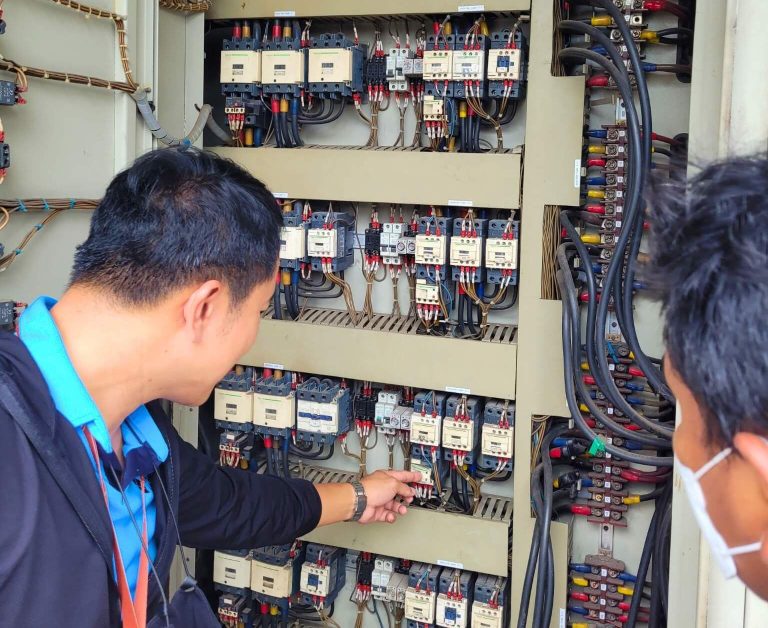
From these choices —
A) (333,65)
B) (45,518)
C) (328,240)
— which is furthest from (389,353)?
(45,518)

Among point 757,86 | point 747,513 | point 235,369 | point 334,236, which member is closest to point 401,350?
point 334,236

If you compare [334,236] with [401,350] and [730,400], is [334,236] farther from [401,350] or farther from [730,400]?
[730,400]

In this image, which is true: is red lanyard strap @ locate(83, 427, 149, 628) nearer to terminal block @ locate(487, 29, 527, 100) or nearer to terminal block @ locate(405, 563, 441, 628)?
terminal block @ locate(405, 563, 441, 628)

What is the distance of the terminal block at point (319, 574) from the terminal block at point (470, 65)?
1.36m

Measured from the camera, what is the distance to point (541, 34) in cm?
189

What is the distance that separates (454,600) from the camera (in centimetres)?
207

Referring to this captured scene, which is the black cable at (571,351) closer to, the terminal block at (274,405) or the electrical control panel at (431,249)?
the electrical control panel at (431,249)

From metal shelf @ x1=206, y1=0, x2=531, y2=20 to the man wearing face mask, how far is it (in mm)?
1352

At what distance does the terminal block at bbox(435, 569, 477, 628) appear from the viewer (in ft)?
6.77

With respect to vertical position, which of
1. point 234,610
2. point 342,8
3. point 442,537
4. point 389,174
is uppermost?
point 342,8

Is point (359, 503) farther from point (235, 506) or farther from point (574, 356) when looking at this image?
point (574, 356)

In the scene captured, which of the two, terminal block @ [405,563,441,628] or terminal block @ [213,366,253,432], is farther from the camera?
terminal block @ [213,366,253,432]

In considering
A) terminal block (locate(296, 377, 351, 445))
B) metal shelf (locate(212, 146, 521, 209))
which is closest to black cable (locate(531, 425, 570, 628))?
terminal block (locate(296, 377, 351, 445))

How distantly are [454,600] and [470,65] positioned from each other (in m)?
1.40
